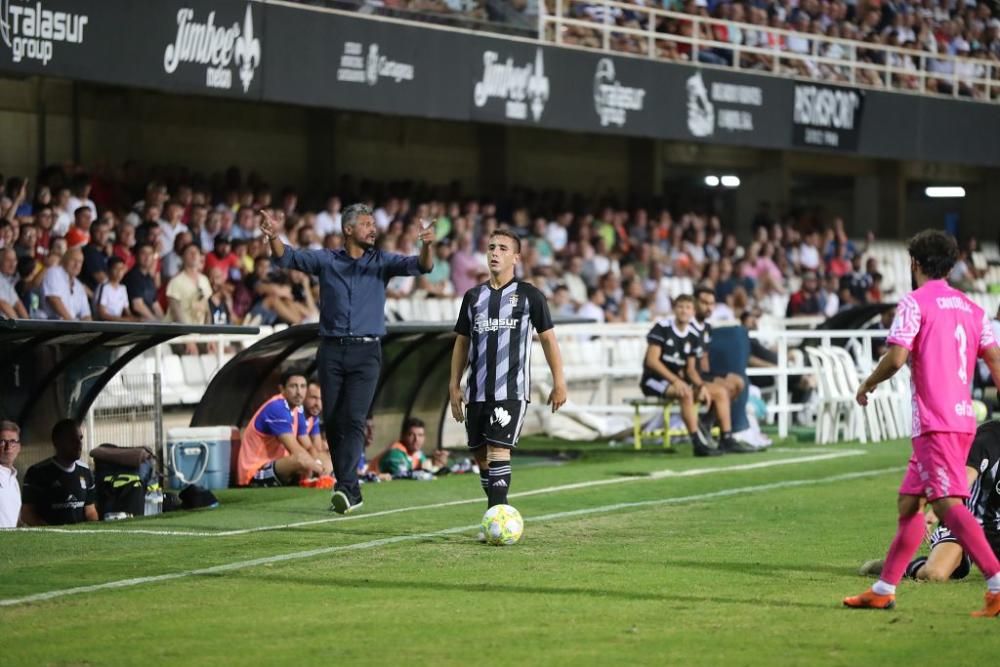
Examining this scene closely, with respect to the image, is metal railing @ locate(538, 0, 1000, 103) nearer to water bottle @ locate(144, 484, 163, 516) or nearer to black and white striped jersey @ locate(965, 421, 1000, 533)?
water bottle @ locate(144, 484, 163, 516)

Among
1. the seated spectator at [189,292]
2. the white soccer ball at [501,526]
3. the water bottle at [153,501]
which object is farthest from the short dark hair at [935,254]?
the seated spectator at [189,292]

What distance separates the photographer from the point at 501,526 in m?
11.2

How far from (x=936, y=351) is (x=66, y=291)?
11386mm

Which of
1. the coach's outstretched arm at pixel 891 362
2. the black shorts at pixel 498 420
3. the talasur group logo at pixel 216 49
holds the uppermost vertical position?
the talasur group logo at pixel 216 49

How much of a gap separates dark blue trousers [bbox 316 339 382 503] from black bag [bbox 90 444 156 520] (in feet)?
6.35

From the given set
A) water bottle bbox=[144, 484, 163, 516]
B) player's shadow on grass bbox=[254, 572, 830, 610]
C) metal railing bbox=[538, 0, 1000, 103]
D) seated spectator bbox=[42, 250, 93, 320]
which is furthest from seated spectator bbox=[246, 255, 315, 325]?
player's shadow on grass bbox=[254, 572, 830, 610]

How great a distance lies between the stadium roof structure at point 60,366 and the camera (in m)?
14.2

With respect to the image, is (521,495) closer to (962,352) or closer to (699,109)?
(962,352)

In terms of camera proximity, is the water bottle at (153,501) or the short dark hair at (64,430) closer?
the short dark hair at (64,430)

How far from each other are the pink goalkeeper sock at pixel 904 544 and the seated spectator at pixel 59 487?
728 cm

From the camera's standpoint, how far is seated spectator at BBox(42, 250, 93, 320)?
17562mm

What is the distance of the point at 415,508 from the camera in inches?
555

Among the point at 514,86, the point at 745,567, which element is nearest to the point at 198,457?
the point at 745,567

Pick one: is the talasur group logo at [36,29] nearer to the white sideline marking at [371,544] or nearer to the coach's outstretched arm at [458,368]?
the white sideline marking at [371,544]
